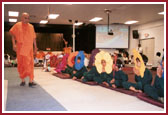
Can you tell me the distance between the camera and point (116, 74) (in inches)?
151

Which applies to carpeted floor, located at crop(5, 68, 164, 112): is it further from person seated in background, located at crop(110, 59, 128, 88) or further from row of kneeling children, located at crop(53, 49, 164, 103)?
person seated in background, located at crop(110, 59, 128, 88)

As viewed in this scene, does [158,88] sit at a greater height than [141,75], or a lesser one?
lesser

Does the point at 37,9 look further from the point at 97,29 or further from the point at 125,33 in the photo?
the point at 125,33

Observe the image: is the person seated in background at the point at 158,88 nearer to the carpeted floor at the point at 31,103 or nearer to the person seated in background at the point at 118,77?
the person seated in background at the point at 118,77

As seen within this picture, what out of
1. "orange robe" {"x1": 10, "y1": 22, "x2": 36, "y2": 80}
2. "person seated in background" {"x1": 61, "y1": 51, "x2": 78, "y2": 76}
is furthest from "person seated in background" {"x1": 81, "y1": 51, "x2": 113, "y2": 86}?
"orange robe" {"x1": 10, "y1": 22, "x2": 36, "y2": 80}

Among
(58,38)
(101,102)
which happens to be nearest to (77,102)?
(101,102)

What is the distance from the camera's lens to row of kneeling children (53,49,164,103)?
276cm

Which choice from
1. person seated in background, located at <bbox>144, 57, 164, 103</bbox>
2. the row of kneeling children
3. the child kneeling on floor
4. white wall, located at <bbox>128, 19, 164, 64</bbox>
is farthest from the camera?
white wall, located at <bbox>128, 19, 164, 64</bbox>

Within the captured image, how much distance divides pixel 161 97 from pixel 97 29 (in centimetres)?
1124

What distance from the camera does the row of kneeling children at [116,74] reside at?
2.76 m

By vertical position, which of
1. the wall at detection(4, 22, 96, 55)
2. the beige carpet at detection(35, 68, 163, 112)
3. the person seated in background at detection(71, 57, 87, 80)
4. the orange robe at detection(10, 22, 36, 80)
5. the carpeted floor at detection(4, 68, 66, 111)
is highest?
the wall at detection(4, 22, 96, 55)

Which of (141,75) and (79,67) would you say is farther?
(79,67)

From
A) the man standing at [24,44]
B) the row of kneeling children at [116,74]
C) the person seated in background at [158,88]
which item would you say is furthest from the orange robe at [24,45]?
the person seated in background at [158,88]

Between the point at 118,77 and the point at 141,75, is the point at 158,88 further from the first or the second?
the point at 118,77
